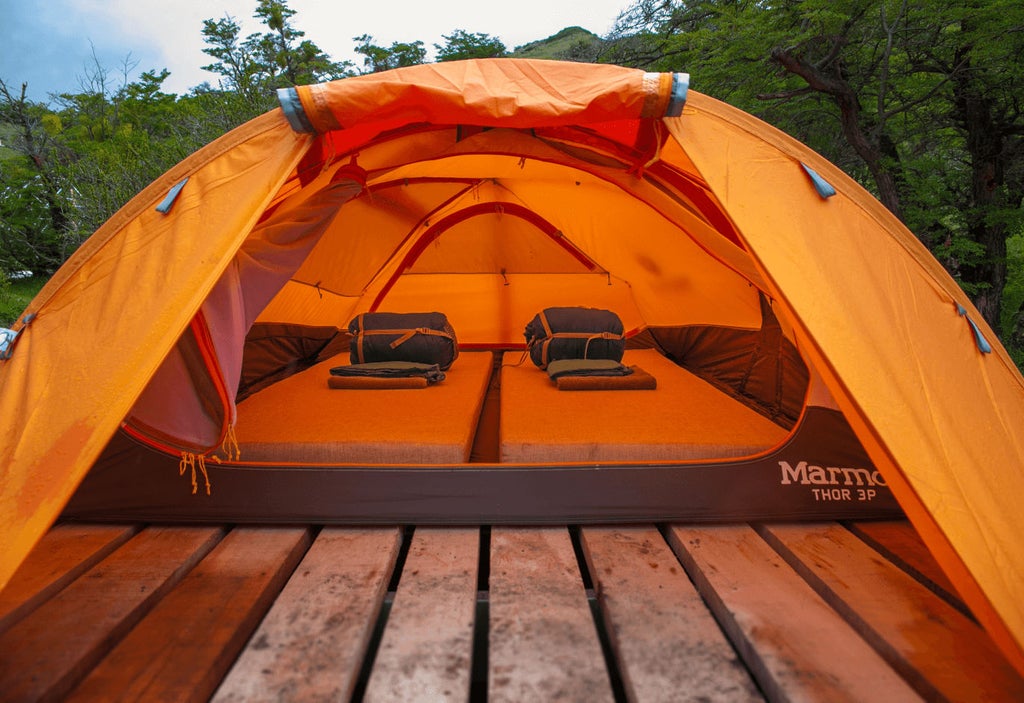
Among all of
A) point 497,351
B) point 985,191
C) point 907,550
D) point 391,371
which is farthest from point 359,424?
point 985,191

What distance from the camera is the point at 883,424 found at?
142cm

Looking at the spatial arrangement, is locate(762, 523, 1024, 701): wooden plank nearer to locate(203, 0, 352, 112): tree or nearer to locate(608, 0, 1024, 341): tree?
locate(608, 0, 1024, 341): tree

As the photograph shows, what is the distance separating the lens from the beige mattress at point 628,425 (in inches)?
82.0

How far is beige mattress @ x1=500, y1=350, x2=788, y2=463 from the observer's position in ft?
6.83

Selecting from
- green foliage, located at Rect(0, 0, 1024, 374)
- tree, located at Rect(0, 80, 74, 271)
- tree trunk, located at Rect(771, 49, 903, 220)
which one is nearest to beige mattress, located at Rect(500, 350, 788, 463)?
tree trunk, located at Rect(771, 49, 903, 220)

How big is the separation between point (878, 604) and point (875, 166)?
14.1 ft

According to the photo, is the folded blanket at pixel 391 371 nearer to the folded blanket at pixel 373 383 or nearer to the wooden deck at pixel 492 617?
the folded blanket at pixel 373 383

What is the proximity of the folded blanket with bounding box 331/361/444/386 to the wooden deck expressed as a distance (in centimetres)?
120

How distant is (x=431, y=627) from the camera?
1469 mm

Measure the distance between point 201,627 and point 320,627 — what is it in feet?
0.96

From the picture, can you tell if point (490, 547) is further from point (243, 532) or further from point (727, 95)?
point (727, 95)

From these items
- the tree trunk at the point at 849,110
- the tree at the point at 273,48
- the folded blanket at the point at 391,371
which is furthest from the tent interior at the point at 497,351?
the tree at the point at 273,48

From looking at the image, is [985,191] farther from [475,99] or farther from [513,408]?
[475,99]

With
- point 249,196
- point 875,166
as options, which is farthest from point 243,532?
point 875,166
